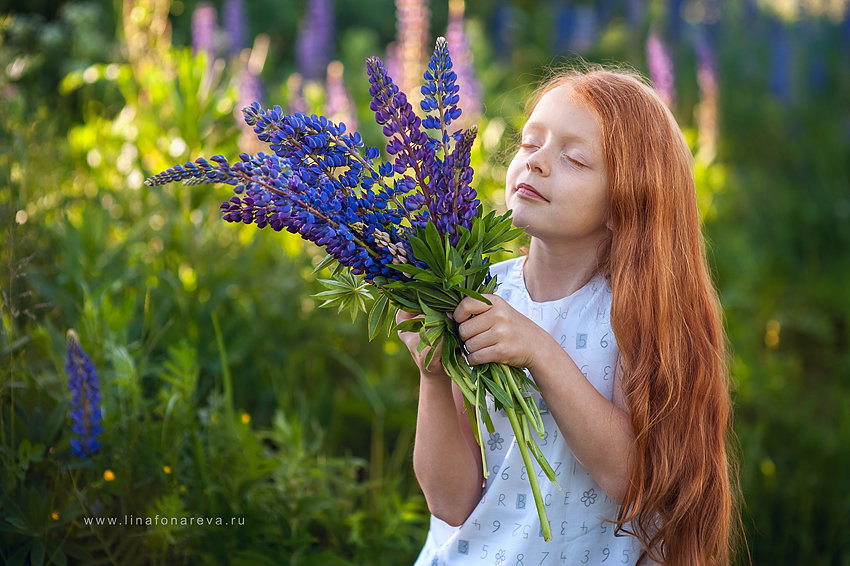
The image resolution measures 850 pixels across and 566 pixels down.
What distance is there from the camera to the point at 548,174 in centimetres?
159

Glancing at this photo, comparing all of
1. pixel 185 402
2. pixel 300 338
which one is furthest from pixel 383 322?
pixel 300 338

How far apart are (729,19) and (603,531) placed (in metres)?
8.94

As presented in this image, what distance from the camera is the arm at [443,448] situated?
63.4 inches

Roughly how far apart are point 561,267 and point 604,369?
0.79ft

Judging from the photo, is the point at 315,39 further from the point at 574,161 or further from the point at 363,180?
the point at 363,180

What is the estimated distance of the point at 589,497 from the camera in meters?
1.71

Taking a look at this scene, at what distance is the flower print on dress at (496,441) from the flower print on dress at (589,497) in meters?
0.21

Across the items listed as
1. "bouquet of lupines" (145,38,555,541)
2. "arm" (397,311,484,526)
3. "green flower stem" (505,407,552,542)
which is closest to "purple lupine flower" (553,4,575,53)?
"arm" (397,311,484,526)

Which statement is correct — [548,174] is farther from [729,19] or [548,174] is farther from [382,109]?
[729,19]

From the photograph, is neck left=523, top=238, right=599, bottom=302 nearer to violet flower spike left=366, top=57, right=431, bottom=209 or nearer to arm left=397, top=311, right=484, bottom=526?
arm left=397, top=311, right=484, bottom=526

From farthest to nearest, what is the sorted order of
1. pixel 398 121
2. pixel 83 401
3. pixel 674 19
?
pixel 674 19
pixel 83 401
pixel 398 121

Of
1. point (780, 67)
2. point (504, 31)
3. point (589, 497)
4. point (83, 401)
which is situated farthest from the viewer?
point (780, 67)

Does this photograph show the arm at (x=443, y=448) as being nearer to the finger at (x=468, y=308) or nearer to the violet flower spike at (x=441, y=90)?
the finger at (x=468, y=308)

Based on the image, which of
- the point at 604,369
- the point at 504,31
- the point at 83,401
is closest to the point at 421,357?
the point at 604,369
